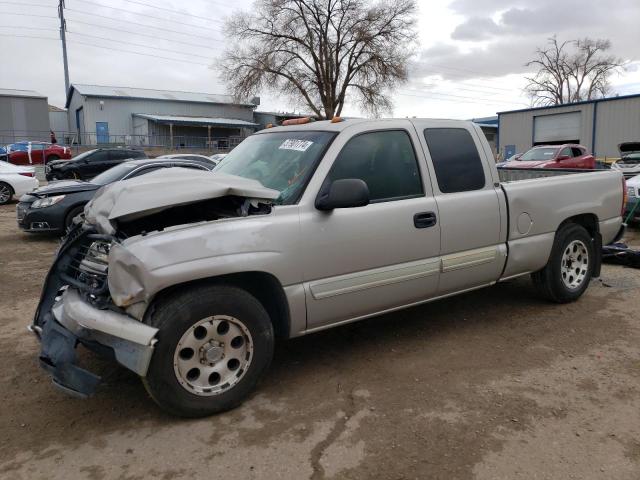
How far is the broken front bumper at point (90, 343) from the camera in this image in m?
3.00

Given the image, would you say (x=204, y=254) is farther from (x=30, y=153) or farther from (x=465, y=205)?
(x=30, y=153)

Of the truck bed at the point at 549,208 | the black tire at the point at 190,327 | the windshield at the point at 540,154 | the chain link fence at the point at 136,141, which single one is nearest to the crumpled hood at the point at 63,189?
the black tire at the point at 190,327

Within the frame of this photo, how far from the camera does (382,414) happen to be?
3346mm

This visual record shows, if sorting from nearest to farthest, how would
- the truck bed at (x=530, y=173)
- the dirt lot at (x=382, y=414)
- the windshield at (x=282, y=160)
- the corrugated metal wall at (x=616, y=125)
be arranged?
the dirt lot at (x=382, y=414) < the windshield at (x=282, y=160) < the truck bed at (x=530, y=173) < the corrugated metal wall at (x=616, y=125)

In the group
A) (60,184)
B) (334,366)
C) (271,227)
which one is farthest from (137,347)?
(60,184)

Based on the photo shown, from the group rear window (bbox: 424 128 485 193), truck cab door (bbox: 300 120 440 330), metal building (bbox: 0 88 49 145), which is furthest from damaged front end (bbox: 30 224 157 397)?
metal building (bbox: 0 88 49 145)

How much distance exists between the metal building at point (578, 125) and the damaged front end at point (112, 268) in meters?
30.8

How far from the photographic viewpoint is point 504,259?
471cm

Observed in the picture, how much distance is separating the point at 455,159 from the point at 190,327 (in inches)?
103

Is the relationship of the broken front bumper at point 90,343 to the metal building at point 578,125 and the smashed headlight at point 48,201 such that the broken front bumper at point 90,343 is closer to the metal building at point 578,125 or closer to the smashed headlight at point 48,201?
the smashed headlight at point 48,201

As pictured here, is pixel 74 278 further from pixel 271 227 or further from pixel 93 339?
pixel 271 227

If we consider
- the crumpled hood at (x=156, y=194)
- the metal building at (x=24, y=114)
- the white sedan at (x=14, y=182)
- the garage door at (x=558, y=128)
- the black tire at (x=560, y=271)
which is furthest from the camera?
the metal building at (x=24, y=114)

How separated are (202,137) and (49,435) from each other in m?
45.8

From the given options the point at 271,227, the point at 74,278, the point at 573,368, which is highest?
the point at 271,227
